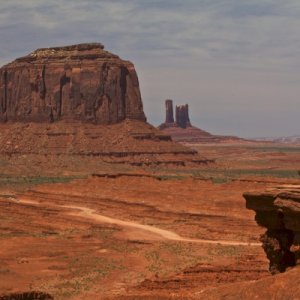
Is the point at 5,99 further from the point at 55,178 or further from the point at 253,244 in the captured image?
the point at 253,244

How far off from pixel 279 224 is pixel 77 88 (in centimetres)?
9148

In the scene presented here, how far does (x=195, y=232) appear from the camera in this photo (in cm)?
4381

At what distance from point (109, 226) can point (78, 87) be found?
63162 millimetres

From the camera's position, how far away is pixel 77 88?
10831cm

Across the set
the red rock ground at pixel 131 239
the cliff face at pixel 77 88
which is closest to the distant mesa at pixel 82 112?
the cliff face at pixel 77 88

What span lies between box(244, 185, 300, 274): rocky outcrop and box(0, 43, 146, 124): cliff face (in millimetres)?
87963

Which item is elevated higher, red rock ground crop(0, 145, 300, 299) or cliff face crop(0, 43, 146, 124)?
cliff face crop(0, 43, 146, 124)

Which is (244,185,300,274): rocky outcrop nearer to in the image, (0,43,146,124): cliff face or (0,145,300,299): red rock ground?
(0,145,300,299): red rock ground

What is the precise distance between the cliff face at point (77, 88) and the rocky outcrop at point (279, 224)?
289 ft

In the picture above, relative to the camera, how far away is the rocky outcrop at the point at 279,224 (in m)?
17.9

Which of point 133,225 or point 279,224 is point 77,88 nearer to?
point 133,225

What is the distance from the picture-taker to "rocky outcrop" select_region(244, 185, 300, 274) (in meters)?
17.9

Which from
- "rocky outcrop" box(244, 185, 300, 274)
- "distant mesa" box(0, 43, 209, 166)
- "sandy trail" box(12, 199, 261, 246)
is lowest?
"sandy trail" box(12, 199, 261, 246)

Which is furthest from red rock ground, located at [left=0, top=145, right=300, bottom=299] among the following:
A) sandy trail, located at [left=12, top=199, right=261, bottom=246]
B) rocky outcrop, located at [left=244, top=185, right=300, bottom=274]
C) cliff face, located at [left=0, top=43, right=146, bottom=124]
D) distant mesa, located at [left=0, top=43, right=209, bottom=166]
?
cliff face, located at [left=0, top=43, right=146, bottom=124]
